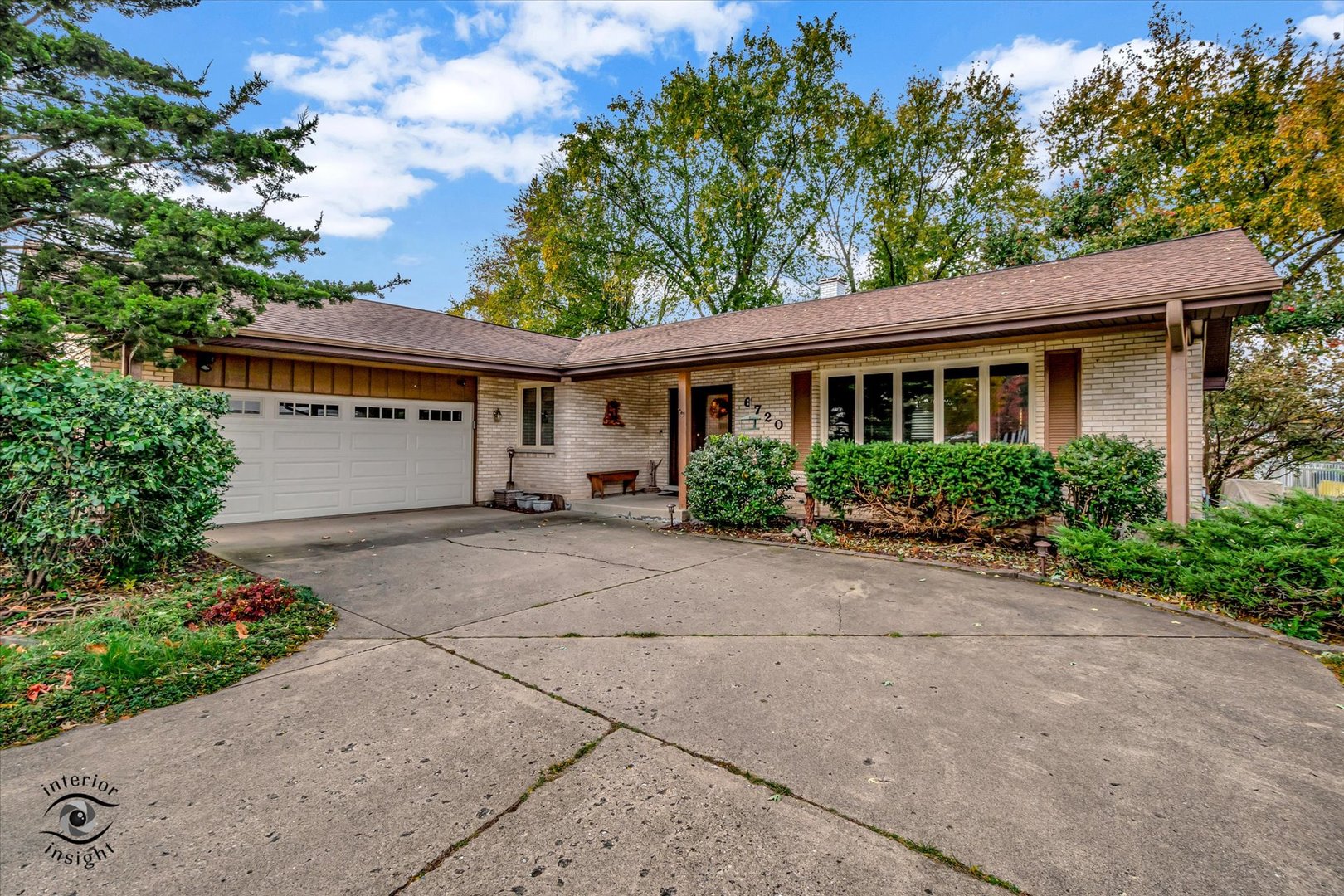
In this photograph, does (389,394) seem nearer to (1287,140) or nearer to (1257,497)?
(1257,497)

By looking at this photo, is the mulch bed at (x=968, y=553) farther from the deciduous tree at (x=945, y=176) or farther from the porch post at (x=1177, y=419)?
the deciduous tree at (x=945, y=176)

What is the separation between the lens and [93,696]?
123 inches

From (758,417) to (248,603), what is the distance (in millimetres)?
7846

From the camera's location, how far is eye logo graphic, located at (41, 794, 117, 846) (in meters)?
2.10

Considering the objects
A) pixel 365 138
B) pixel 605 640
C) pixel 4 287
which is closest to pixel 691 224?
pixel 365 138

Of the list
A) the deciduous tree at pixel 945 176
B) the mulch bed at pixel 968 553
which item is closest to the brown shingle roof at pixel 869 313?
the mulch bed at pixel 968 553

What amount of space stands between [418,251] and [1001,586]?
835 inches

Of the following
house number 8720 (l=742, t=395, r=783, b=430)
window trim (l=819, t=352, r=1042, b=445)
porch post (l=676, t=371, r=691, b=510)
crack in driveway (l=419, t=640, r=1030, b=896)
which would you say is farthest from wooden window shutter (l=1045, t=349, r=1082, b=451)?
crack in driveway (l=419, t=640, r=1030, b=896)

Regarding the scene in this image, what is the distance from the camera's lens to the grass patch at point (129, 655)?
3.00 metres

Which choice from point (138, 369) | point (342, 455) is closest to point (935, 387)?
point (342, 455)

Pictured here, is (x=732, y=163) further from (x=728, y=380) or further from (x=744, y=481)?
(x=744, y=481)

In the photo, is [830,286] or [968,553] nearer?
[968,553]

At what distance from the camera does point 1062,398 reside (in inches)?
292
